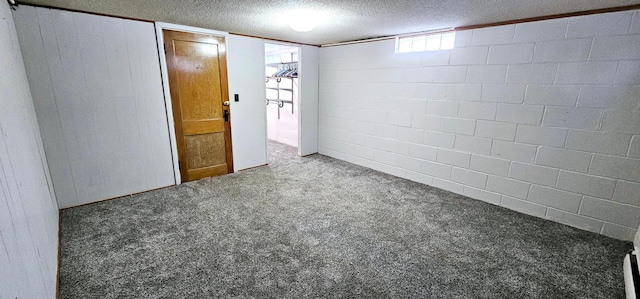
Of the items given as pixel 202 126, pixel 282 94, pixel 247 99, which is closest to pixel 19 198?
pixel 202 126

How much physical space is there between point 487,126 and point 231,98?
3268 millimetres

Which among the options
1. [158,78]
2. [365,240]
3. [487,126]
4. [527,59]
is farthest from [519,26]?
[158,78]

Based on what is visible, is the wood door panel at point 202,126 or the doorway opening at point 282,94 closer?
the wood door panel at point 202,126

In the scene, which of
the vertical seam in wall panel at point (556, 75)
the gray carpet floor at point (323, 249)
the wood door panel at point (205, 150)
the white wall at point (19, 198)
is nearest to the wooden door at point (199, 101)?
the wood door panel at point (205, 150)

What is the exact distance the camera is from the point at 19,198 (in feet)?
4.55

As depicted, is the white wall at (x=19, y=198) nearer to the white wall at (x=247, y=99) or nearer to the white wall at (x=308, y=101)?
the white wall at (x=247, y=99)

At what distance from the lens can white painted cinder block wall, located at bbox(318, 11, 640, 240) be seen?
2311mm

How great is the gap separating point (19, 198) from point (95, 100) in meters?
1.79

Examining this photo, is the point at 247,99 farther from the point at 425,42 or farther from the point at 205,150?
the point at 425,42

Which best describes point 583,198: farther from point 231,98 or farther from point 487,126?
point 231,98

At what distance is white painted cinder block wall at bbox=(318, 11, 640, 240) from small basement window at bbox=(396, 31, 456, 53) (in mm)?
100

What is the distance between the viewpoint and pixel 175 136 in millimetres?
3416

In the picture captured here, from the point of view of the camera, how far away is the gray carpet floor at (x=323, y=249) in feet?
5.93

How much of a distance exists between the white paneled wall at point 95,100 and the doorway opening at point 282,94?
2.45 m
